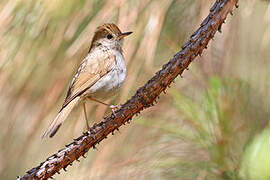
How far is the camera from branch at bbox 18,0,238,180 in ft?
4.59

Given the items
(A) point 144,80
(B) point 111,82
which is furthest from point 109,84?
(A) point 144,80

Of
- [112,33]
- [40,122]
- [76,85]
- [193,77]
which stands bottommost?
[40,122]

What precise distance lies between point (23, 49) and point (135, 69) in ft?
1.67

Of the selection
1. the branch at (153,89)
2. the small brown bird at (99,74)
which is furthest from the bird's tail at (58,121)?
the branch at (153,89)

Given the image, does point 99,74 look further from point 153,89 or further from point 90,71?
point 153,89

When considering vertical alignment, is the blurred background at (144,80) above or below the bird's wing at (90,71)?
below

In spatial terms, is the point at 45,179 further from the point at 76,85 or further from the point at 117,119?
the point at 76,85

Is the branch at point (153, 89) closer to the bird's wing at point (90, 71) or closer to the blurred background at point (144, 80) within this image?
the blurred background at point (144, 80)

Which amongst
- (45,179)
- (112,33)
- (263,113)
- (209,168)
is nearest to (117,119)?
(45,179)

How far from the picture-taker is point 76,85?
232 cm

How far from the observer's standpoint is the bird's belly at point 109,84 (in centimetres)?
233

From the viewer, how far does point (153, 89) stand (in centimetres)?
145

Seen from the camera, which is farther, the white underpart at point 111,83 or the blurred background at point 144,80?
the white underpart at point 111,83

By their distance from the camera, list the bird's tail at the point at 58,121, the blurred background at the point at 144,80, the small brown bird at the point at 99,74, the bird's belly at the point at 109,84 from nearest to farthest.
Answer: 1. the blurred background at the point at 144,80
2. the bird's tail at the point at 58,121
3. the small brown bird at the point at 99,74
4. the bird's belly at the point at 109,84
